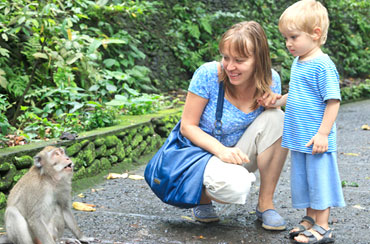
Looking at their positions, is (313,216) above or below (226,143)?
below

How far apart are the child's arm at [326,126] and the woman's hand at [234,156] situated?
1.46 feet

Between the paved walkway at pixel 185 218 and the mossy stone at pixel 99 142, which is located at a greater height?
the mossy stone at pixel 99 142

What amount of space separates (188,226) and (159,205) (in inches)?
24.4

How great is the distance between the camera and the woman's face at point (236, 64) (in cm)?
329

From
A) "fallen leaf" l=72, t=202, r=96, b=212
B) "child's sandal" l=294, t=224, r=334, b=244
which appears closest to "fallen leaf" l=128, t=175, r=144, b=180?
"fallen leaf" l=72, t=202, r=96, b=212

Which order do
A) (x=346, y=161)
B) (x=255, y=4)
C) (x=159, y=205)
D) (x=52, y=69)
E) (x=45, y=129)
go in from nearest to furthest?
(x=159, y=205)
(x=45, y=129)
(x=346, y=161)
(x=52, y=69)
(x=255, y=4)

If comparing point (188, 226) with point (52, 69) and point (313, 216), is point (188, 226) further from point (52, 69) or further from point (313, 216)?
point (52, 69)

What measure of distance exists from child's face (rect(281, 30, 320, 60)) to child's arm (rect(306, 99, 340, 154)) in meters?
0.36

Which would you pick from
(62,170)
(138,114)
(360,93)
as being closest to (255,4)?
(360,93)

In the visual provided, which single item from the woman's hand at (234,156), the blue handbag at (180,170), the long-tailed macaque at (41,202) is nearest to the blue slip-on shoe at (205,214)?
the blue handbag at (180,170)

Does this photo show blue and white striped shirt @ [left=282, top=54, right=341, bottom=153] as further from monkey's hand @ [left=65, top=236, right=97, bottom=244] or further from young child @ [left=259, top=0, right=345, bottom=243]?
monkey's hand @ [left=65, top=236, right=97, bottom=244]

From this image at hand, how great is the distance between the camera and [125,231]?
3500 millimetres

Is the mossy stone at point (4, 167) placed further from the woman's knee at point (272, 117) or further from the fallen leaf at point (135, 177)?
the woman's knee at point (272, 117)

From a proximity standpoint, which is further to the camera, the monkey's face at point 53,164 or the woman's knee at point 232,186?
the woman's knee at point 232,186
